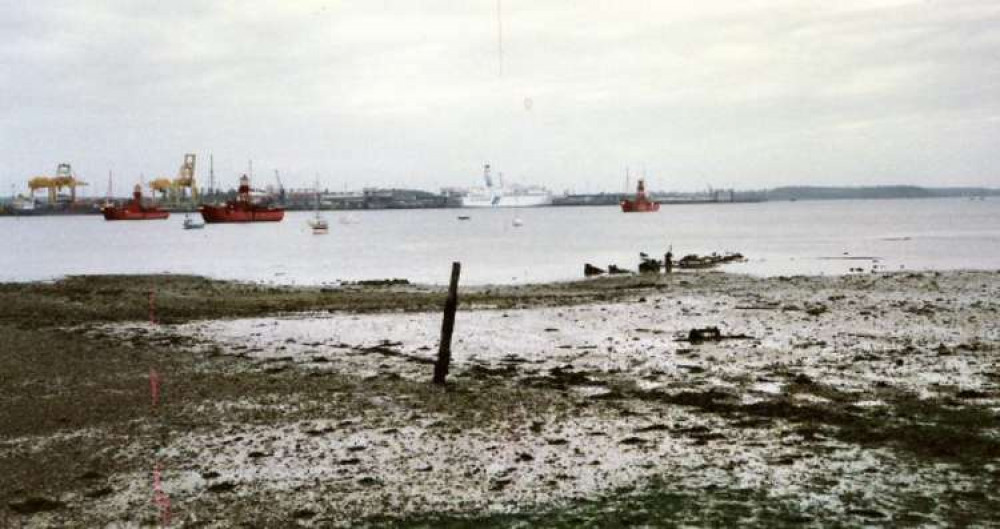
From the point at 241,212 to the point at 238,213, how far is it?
81cm

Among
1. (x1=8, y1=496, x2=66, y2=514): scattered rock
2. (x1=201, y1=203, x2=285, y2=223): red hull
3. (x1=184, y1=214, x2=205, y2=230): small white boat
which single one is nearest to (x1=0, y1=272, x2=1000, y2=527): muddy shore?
(x1=8, y1=496, x2=66, y2=514): scattered rock

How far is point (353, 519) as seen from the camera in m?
8.26

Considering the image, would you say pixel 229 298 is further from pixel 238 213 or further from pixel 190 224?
pixel 238 213

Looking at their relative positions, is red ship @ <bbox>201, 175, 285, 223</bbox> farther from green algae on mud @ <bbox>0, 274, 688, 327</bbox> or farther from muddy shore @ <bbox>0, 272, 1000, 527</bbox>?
muddy shore @ <bbox>0, 272, 1000, 527</bbox>

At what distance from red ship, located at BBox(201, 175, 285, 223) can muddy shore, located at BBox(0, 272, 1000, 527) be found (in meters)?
162

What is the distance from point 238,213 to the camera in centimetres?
18275

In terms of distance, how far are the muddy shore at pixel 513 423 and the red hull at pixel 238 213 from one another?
163 m

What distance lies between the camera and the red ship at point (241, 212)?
180m

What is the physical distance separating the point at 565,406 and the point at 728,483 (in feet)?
14.0

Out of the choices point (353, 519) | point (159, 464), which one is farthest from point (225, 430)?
point (353, 519)

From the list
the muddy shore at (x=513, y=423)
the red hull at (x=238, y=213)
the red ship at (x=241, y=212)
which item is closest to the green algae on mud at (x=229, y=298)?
the muddy shore at (x=513, y=423)

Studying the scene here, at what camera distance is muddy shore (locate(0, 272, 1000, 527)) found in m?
8.59

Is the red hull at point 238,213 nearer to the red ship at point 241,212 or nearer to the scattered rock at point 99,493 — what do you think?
the red ship at point 241,212

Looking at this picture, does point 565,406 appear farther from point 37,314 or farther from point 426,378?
point 37,314
